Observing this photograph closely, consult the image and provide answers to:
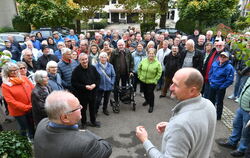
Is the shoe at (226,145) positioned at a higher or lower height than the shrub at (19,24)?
→ lower

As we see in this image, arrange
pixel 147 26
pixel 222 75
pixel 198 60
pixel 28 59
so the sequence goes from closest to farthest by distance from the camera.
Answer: pixel 222 75
pixel 28 59
pixel 198 60
pixel 147 26

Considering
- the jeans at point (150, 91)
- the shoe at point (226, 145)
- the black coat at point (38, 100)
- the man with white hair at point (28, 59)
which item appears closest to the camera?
the black coat at point (38, 100)

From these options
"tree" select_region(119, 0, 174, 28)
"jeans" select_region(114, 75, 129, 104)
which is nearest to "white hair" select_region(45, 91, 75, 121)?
"jeans" select_region(114, 75, 129, 104)

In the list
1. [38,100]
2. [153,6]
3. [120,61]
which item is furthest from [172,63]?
[153,6]

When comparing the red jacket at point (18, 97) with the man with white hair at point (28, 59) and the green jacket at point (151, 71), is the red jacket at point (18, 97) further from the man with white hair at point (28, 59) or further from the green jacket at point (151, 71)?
the green jacket at point (151, 71)

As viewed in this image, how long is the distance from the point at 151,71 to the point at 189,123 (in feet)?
12.7

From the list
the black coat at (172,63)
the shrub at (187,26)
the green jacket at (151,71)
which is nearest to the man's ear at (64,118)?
the green jacket at (151,71)

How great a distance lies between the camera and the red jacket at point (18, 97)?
3.47m

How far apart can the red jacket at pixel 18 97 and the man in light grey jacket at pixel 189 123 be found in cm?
286

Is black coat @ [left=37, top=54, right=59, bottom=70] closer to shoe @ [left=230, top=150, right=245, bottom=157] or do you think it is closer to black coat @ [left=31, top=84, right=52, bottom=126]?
black coat @ [left=31, top=84, right=52, bottom=126]

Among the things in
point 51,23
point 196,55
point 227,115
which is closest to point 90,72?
point 196,55

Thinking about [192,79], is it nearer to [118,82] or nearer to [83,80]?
[83,80]

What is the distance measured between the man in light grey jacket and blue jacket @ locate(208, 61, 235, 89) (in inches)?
127

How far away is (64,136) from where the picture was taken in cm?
163
